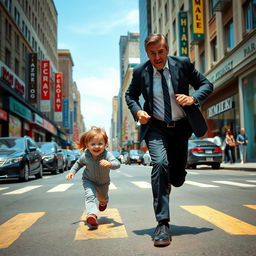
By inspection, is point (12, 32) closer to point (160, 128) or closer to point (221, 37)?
point (221, 37)

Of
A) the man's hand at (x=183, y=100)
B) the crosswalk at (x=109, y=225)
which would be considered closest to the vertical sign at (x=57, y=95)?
the crosswalk at (x=109, y=225)

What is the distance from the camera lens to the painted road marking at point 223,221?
381cm

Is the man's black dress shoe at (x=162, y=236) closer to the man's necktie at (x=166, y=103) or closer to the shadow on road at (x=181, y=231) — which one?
the shadow on road at (x=181, y=231)

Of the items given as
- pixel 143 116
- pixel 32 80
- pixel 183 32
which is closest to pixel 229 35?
pixel 183 32

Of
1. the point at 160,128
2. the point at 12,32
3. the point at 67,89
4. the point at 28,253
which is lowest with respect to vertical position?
the point at 28,253

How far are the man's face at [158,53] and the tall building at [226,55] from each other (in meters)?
16.6

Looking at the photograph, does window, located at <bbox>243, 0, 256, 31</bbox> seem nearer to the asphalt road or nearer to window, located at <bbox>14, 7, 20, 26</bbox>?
the asphalt road

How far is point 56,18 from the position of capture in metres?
71.4

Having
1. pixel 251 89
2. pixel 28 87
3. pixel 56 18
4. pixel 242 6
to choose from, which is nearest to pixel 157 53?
pixel 251 89

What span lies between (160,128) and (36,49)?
4492cm

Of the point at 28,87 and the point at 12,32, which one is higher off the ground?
the point at 12,32

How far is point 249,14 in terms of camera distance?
2059cm

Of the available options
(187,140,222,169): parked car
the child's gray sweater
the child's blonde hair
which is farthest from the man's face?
(187,140,222,169): parked car

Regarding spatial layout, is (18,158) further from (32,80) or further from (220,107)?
(32,80)
